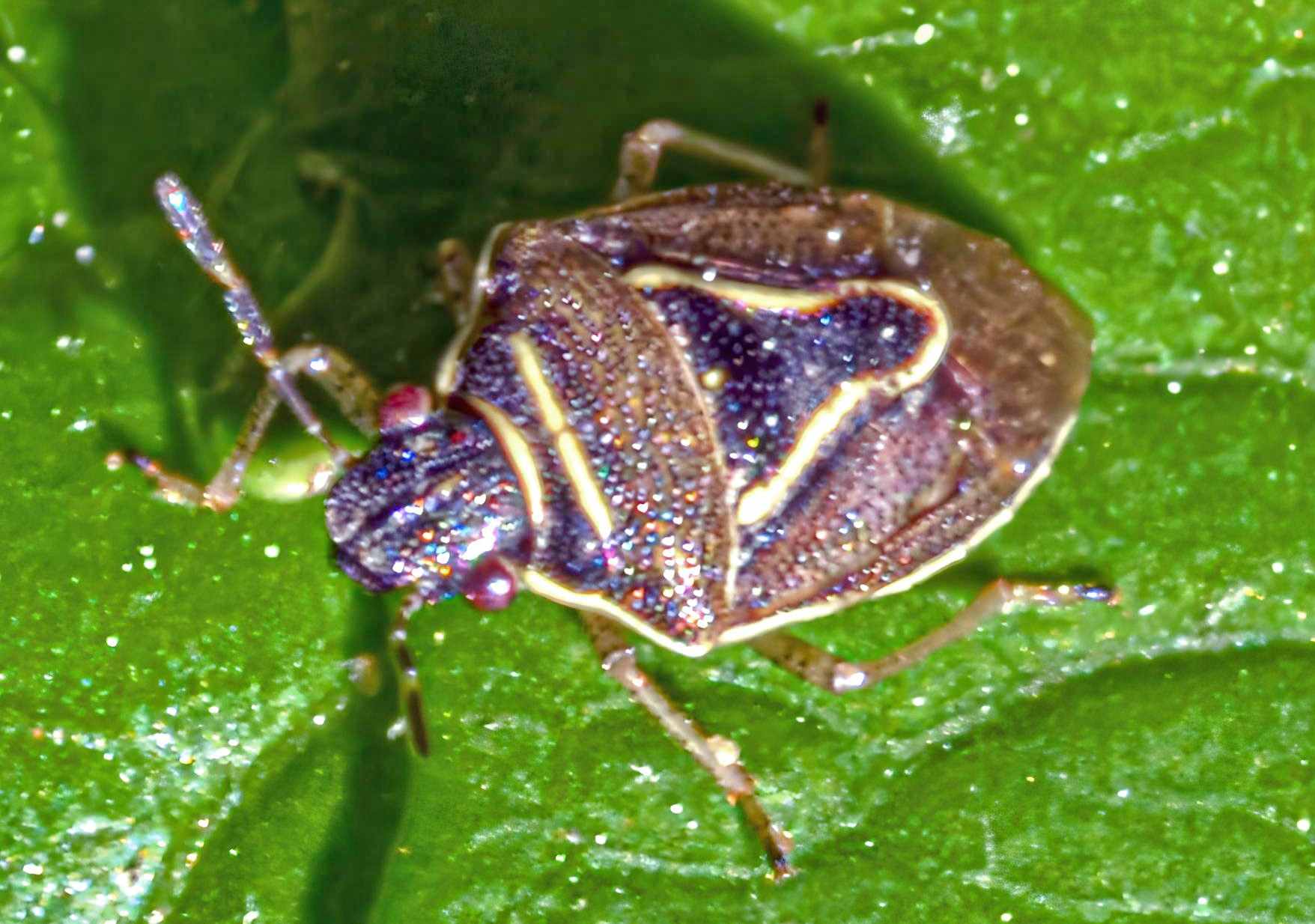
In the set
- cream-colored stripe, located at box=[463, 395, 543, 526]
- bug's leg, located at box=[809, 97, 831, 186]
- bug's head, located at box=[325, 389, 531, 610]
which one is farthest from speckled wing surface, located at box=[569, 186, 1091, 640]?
bug's head, located at box=[325, 389, 531, 610]

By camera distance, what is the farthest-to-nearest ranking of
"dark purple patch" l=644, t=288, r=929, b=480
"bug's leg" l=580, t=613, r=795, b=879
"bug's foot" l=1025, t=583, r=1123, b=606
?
"bug's foot" l=1025, t=583, r=1123, b=606 → "bug's leg" l=580, t=613, r=795, b=879 → "dark purple patch" l=644, t=288, r=929, b=480

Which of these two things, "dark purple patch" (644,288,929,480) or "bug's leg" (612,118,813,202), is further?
"bug's leg" (612,118,813,202)

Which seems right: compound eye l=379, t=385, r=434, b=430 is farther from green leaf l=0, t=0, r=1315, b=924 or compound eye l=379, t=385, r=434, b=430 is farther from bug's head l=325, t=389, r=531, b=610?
green leaf l=0, t=0, r=1315, b=924

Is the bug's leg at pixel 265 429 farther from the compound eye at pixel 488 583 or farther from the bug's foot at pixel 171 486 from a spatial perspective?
the compound eye at pixel 488 583

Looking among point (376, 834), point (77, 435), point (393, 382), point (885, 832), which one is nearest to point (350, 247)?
point (393, 382)

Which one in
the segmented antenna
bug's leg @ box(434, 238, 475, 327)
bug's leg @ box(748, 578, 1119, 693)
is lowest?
bug's leg @ box(748, 578, 1119, 693)

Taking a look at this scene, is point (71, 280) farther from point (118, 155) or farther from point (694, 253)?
point (694, 253)
